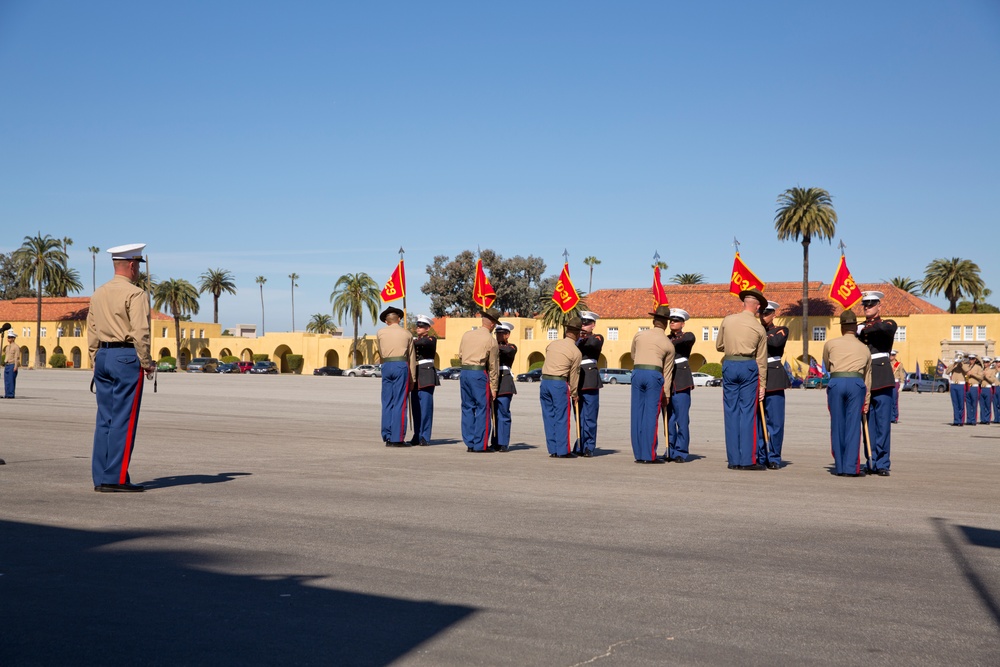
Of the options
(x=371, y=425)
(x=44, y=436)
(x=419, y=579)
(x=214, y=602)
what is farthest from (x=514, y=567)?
(x=371, y=425)

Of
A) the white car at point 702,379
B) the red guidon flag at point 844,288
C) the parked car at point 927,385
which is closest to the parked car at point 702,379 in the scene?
the white car at point 702,379

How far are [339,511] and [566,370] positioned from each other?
253 inches

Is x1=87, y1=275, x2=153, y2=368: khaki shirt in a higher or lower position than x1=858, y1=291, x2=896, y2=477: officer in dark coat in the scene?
higher

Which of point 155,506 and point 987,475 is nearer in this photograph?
point 155,506

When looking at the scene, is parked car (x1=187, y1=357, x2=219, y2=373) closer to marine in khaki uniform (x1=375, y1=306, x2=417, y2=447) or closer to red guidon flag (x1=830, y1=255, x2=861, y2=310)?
red guidon flag (x1=830, y1=255, x2=861, y2=310)

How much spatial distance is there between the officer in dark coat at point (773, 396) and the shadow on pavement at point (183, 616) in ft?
27.0

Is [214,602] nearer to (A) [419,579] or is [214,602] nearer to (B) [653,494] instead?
(A) [419,579]

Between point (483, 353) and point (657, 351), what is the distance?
269cm

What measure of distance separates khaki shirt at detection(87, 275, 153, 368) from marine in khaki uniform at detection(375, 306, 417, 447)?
19.4ft

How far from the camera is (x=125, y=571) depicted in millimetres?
5781

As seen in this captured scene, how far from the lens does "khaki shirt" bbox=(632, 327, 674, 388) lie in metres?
13.5

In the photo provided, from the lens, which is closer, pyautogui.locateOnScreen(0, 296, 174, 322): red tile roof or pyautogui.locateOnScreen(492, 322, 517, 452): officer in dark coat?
pyautogui.locateOnScreen(492, 322, 517, 452): officer in dark coat

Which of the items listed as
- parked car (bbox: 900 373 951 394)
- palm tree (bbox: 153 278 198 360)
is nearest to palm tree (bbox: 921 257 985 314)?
parked car (bbox: 900 373 951 394)

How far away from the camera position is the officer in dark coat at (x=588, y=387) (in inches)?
569
